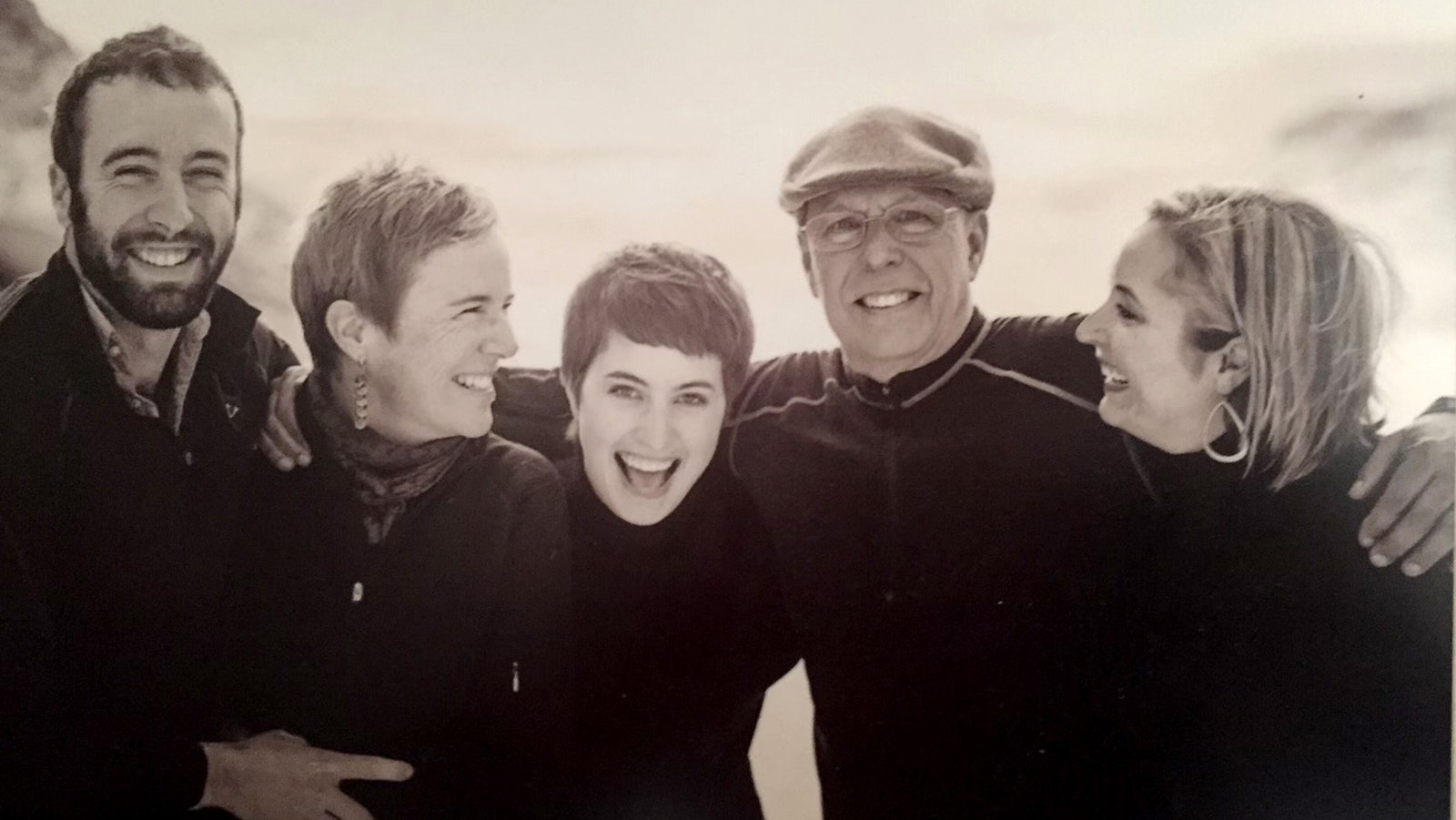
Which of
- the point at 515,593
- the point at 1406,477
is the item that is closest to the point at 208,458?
the point at 515,593

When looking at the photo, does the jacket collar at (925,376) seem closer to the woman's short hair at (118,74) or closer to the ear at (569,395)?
the ear at (569,395)

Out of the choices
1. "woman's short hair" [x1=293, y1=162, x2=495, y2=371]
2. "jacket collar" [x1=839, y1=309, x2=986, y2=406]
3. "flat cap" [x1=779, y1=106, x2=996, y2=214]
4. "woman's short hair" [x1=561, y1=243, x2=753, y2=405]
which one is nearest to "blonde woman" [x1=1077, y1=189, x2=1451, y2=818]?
"jacket collar" [x1=839, y1=309, x2=986, y2=406]

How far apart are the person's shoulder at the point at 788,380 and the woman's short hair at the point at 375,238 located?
488 millimetres

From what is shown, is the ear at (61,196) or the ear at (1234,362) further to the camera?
the ear at (61,196)

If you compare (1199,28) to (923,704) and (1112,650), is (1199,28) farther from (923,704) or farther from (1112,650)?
(923,704)

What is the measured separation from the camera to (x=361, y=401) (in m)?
1.71

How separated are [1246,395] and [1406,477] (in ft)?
0.93

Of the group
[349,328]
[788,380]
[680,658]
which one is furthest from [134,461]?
[788,380]

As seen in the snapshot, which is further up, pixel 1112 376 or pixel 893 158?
pixel 893 158

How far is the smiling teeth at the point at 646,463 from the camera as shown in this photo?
A: 5.49 feet

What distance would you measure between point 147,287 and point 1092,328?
4.87 feet

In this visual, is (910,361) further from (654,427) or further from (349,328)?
(349,328)

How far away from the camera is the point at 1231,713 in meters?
1.63

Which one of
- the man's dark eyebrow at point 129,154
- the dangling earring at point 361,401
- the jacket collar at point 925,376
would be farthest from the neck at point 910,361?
the man's dark eyebrow at point 129,154
